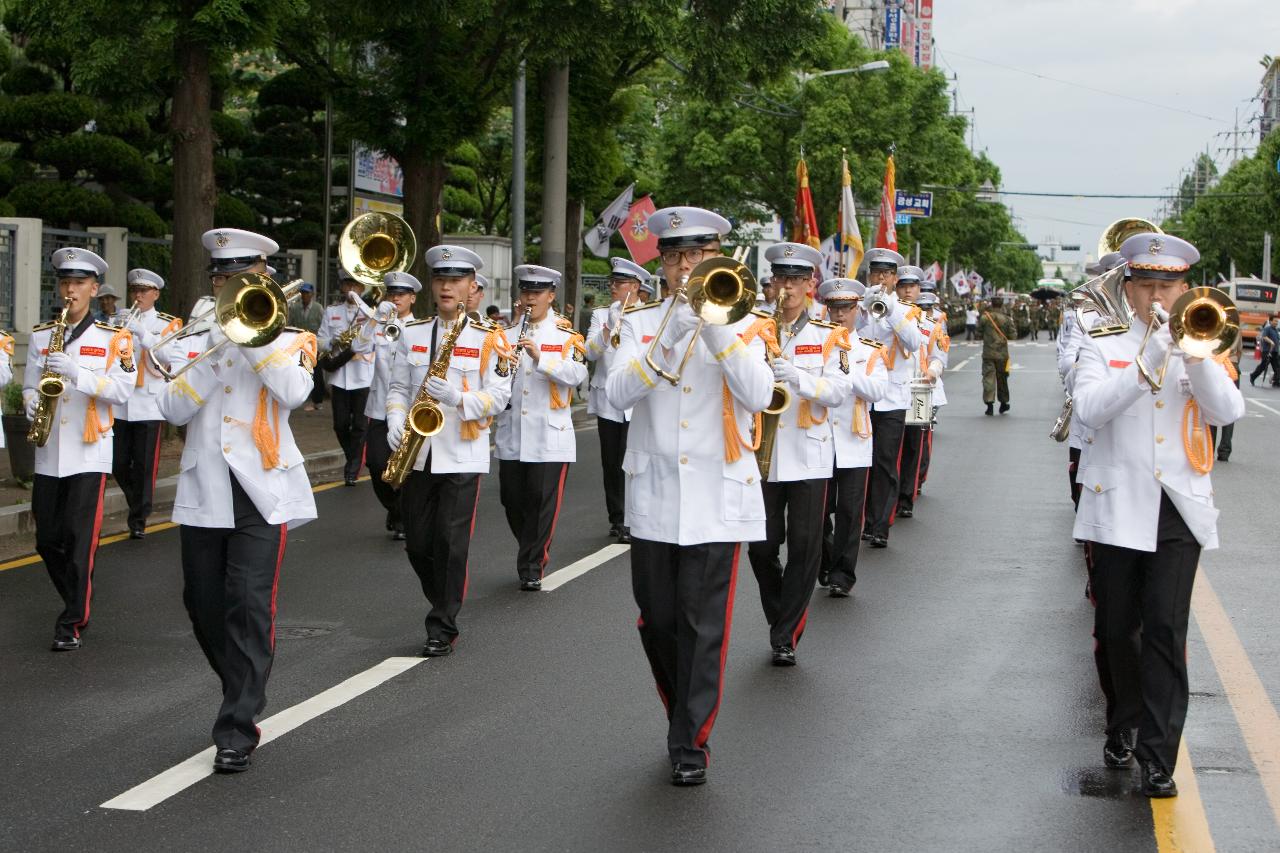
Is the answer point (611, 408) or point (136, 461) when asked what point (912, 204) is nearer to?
point (611, 408)

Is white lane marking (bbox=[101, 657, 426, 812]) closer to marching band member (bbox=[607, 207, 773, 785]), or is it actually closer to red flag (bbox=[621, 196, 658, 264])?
marching band member (bbox=[607, 207, 773, 785])

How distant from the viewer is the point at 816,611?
972cm

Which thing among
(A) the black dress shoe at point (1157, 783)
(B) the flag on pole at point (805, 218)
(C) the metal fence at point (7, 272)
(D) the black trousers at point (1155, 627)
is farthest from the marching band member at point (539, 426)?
(C) the metal fence at point (7, 272)

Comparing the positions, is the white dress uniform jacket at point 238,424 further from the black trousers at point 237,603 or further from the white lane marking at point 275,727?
the white lane marking at point 275,727

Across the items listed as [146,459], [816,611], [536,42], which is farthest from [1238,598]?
[536,42]

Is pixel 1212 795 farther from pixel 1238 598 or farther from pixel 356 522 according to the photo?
pixel 356 522

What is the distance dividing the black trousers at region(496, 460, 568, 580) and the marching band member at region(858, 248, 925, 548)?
254 cm

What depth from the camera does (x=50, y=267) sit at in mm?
21578

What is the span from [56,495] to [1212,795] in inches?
232

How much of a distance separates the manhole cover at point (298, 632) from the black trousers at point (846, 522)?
9.74 feet

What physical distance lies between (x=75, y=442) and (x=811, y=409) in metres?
3.84

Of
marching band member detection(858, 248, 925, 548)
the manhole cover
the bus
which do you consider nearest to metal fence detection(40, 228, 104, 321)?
marching band member detection(858, 248, 925, 548)

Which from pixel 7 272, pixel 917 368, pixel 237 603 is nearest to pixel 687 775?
pixel 237 603

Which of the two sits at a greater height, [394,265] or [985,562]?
[394,265]
